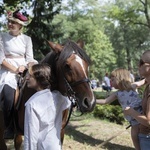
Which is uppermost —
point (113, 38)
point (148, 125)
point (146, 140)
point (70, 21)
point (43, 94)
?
point (43, 94)

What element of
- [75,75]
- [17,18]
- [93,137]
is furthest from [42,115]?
[93,137]

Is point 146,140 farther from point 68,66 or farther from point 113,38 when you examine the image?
point 113,38

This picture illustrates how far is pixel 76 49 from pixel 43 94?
79 centimetres

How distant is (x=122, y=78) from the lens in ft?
12.9

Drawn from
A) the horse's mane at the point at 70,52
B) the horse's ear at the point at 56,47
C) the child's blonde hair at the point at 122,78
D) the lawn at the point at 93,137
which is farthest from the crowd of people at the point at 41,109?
the lawn at the point at 93,137

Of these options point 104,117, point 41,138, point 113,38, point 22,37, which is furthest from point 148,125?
point 113,38

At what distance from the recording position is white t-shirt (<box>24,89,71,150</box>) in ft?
9.24

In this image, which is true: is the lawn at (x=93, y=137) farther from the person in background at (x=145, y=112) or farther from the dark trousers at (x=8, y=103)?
the person in background at (x=145, y=112)

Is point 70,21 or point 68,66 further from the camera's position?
point 70,21

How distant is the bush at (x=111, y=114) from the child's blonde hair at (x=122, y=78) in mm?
7123

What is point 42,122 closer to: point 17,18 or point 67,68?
point 67,68

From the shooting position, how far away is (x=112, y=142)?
26.0ft

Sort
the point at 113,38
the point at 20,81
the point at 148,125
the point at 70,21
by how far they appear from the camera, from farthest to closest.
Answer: the point at 113,38 → the point at 70,21 → the point at 20,81 → the point at 148,125

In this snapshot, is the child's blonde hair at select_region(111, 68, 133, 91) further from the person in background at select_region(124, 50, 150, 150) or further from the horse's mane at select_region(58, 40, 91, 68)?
the person in background at select_region(124, 50, 150, 150)
